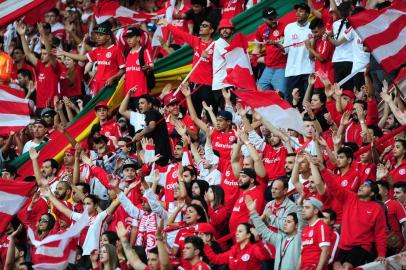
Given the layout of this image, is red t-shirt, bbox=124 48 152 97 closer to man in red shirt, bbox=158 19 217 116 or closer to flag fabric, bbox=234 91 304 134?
man in red shirt, bbox=158 19 217 116

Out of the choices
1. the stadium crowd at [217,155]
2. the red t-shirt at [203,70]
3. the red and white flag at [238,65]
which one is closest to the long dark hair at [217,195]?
the stadium crowd at [217,155]

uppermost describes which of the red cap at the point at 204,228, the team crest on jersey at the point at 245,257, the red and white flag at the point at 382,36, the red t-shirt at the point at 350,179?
the red and white flag at the point at 382,36

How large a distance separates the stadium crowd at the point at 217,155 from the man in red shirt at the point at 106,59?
28 mm

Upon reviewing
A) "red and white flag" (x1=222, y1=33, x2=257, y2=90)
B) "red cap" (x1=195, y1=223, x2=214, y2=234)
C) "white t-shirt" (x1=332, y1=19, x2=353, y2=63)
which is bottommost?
"white t-shirt" (x1=332, y1=19, x2=353, y2=63)

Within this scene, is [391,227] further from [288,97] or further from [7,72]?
[7,72]

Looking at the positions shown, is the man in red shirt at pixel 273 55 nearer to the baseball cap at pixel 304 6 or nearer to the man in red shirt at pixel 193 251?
the baseball cap at pixel 304 6

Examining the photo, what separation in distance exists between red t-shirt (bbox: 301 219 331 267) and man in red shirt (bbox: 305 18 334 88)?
17.3ft

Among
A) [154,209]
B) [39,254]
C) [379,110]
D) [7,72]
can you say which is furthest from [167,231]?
[7,72]

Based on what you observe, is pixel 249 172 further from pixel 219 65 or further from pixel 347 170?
pixel 219 65

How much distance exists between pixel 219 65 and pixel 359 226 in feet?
17.2

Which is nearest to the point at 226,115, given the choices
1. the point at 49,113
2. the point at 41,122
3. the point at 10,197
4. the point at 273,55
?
the point at 273,55

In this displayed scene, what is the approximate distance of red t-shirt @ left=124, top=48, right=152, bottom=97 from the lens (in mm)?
21391

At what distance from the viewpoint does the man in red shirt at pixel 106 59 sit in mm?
22359

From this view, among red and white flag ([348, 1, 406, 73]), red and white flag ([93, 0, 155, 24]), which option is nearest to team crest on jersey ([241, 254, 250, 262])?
red and white flag ([348, 1, 406, 73])
